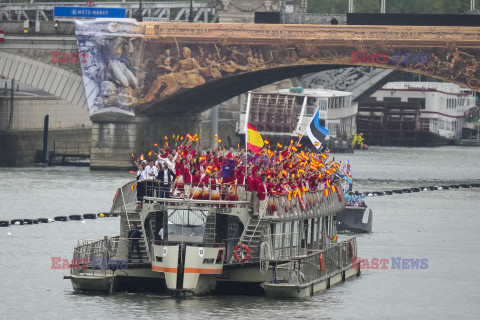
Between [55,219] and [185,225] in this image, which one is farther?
[55,219]

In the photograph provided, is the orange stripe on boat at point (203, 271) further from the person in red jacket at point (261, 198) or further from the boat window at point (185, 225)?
the person in red jacket at point (261, 198)

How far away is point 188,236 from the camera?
3781cm

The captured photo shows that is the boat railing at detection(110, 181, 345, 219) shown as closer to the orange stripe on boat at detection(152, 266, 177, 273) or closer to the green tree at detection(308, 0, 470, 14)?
the orange stripe on boat at detection(152, 266, 177, 273)

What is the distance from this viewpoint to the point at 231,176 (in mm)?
39156

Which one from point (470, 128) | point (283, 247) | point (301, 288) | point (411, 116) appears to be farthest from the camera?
point (470, 128)

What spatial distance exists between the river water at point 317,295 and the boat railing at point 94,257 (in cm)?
72

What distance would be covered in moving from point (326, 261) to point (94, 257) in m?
6.91

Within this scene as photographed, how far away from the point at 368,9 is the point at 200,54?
60.4 metres

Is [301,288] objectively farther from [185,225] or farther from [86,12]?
[86,12]

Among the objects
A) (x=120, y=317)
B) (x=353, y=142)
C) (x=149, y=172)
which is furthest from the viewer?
(x=353, y=142)

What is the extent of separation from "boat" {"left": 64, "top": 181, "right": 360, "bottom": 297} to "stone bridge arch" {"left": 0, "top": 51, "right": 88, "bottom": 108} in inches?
1721

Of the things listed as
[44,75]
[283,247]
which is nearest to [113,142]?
[44,75]

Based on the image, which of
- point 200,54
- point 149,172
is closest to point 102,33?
point 200,54

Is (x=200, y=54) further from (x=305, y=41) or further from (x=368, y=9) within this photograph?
(x=368, y=9)
